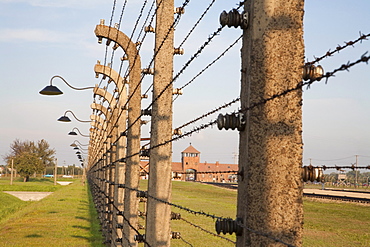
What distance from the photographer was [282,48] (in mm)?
2502

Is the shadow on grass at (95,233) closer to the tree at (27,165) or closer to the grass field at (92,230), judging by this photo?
the grass field at (92,230)

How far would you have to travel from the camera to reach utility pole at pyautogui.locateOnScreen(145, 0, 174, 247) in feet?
16.9

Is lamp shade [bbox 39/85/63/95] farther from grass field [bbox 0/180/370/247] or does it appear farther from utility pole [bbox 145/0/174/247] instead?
utility pole [bbox 145/0/174/247]

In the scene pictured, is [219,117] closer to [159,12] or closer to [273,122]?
[273,122]

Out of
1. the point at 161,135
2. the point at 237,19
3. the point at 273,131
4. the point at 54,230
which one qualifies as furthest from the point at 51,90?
the point at 273,131

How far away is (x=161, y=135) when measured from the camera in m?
5.30

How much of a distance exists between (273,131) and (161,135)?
9.63 ft

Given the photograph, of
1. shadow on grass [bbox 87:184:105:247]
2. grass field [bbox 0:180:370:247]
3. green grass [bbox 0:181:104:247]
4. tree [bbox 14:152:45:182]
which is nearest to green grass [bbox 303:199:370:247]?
grass field [bbox 0:180:370:247]

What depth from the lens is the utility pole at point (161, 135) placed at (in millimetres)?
5152

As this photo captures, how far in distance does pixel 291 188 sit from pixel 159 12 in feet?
11.3

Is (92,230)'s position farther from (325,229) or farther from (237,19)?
(237,19)

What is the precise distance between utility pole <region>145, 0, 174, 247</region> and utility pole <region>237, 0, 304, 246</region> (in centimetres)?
259

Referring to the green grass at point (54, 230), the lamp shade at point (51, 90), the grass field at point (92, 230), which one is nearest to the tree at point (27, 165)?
the grass field at point (92, 230)

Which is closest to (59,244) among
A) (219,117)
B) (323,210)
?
(219,117)
